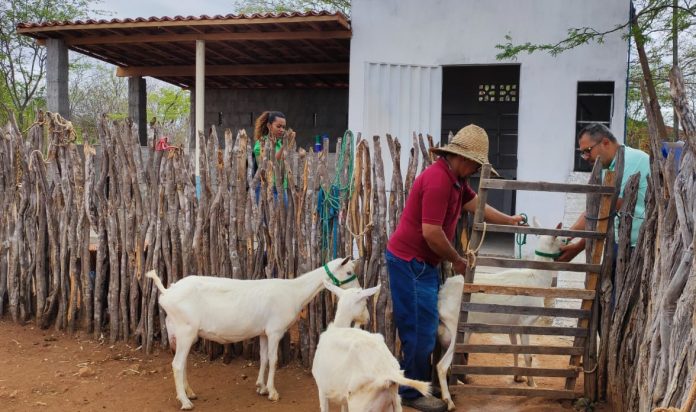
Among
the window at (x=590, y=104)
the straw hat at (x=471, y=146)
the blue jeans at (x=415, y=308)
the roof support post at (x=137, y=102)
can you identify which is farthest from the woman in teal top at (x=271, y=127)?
the roof support post at (x=137, y=102)

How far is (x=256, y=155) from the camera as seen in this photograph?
16.6 feet

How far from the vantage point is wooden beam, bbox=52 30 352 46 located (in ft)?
28.4

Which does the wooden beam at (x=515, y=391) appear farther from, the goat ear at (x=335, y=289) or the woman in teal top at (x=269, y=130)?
the woman in teal top at (x=269, y=130)

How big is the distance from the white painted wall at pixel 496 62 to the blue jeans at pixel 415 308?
4.38 meters

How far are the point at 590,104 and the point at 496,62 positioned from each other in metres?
1.78

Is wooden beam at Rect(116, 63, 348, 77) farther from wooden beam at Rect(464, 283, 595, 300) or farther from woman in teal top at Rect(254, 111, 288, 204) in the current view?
wooden beam at Rect(464, 283, 595, 300)

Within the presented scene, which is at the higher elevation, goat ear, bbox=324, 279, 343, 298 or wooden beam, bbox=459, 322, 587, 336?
goat ear, bbox=324, 279, 343, 298

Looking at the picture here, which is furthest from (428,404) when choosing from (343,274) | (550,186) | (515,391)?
(550,186)

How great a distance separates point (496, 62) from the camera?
8.14m

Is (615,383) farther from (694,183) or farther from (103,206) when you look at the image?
(103,206)

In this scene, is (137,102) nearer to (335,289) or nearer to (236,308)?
(236,308)

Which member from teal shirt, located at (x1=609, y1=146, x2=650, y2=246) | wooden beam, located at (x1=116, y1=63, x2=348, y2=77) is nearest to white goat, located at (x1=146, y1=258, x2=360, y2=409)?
teal shirt, located at (x1=609, y1=146, x2=650, y2=246)

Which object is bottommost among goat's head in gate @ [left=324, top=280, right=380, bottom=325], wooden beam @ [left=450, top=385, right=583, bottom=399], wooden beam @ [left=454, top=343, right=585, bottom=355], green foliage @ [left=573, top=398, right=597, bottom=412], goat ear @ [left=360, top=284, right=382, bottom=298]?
green foliage @ [left=573, top=398, right=597, bottom=412]

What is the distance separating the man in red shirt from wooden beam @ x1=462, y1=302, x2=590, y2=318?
0.97 ft
